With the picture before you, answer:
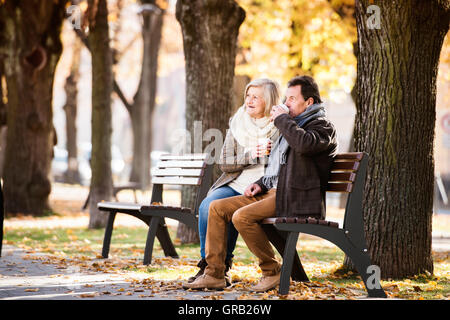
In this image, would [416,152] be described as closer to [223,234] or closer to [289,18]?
[223,234]

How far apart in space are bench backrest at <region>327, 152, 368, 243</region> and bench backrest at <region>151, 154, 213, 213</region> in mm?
2078

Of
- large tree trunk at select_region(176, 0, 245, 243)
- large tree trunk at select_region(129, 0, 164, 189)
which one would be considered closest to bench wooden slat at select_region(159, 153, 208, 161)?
large tree trunk at select_region(176, 0, 245, 243)

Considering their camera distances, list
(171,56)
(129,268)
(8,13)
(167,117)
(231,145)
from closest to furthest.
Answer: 1. (231,145)
2. (129,268)
3. (8,13)
4. (171,56)
5. (167,117)

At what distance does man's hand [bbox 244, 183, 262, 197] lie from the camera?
19.7 ft

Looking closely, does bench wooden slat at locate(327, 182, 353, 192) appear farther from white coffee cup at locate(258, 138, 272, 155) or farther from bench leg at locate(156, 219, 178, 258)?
bench leg at locate(156, 219, 178, 258)

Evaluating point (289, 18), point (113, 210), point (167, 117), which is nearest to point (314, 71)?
point (289, 18)

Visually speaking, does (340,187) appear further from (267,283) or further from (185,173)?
(185,173)

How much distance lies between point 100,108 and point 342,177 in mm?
7296

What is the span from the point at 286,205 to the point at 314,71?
14.7 meters

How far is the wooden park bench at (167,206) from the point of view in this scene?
7.45 m

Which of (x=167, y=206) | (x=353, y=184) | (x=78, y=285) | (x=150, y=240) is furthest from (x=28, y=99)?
(x=353, y=184)

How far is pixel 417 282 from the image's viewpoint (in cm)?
659

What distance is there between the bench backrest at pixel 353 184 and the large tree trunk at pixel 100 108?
7138mm

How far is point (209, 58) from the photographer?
9.80 m
